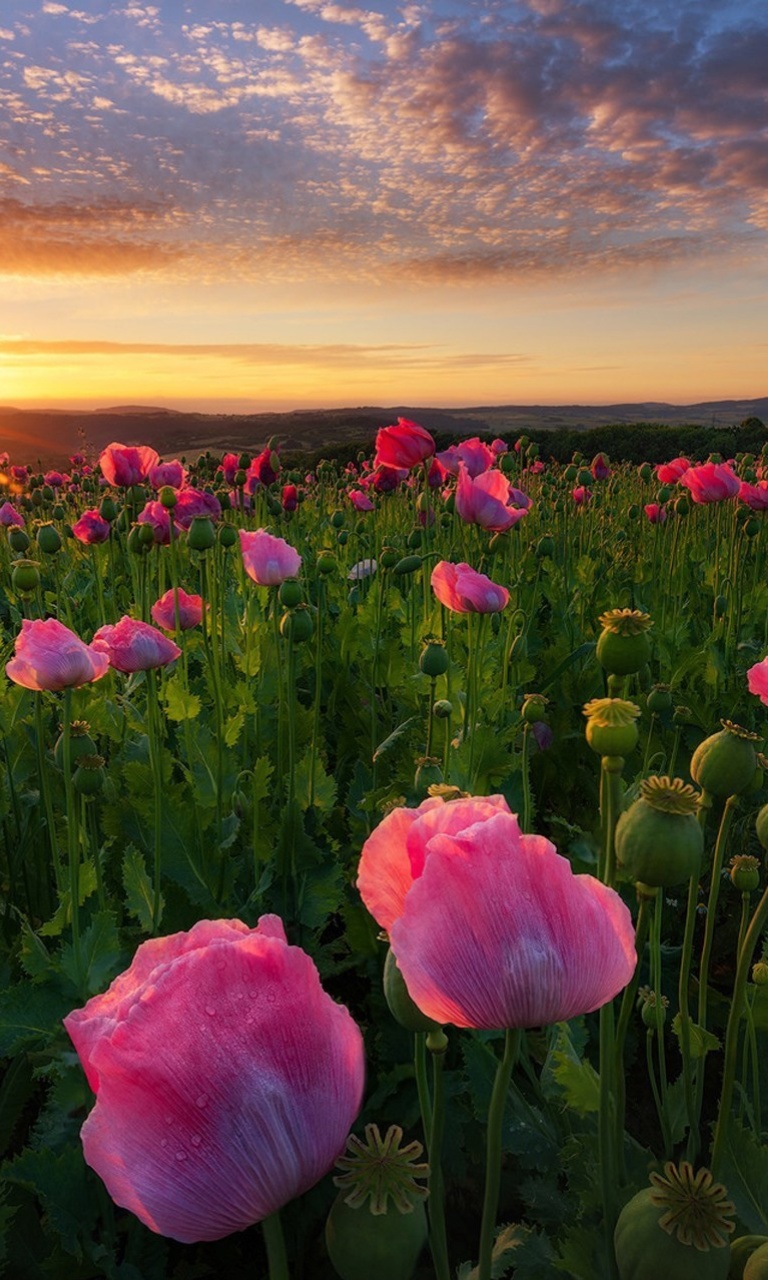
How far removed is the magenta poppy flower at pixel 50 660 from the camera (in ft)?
5.15

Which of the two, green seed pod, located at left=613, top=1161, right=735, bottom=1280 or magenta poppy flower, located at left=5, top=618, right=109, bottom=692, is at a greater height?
magenta poppy flower, located at left=5, top=618, right=109, bottom=692

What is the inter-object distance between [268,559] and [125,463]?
3.62 feet

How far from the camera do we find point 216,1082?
545 millimetres

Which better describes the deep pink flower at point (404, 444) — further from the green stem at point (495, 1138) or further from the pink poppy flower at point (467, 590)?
the green stem at point (495, 1138)

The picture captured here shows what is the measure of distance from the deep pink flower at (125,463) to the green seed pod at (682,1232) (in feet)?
9.55

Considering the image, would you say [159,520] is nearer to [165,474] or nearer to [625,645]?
[165,474]

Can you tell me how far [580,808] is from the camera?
2885mm

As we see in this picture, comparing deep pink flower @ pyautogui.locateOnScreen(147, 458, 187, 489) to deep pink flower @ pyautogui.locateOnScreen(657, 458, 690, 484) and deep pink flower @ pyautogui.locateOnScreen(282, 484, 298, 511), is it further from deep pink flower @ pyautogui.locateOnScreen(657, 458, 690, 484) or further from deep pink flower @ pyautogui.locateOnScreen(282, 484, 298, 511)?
deep pink flower @ pyautogui.locateOnScreen(657, 458, 690, 484)

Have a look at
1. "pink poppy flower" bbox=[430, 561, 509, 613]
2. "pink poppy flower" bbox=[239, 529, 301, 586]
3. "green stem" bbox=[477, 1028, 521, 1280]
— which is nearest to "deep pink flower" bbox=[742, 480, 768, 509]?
"pink poppy flower" bbox=[430, 561, 509, 613]

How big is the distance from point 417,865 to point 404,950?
0.22ft

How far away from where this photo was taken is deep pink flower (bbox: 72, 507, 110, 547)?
3418mm

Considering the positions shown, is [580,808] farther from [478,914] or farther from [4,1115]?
[478,914]

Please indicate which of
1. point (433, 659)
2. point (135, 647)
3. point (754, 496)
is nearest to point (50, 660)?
point (135, 647)

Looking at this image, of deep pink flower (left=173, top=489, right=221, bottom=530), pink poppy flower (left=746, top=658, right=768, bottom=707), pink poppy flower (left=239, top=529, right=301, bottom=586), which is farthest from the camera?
deep pink flower (left=173, top=489, right=221, bottom=530)
